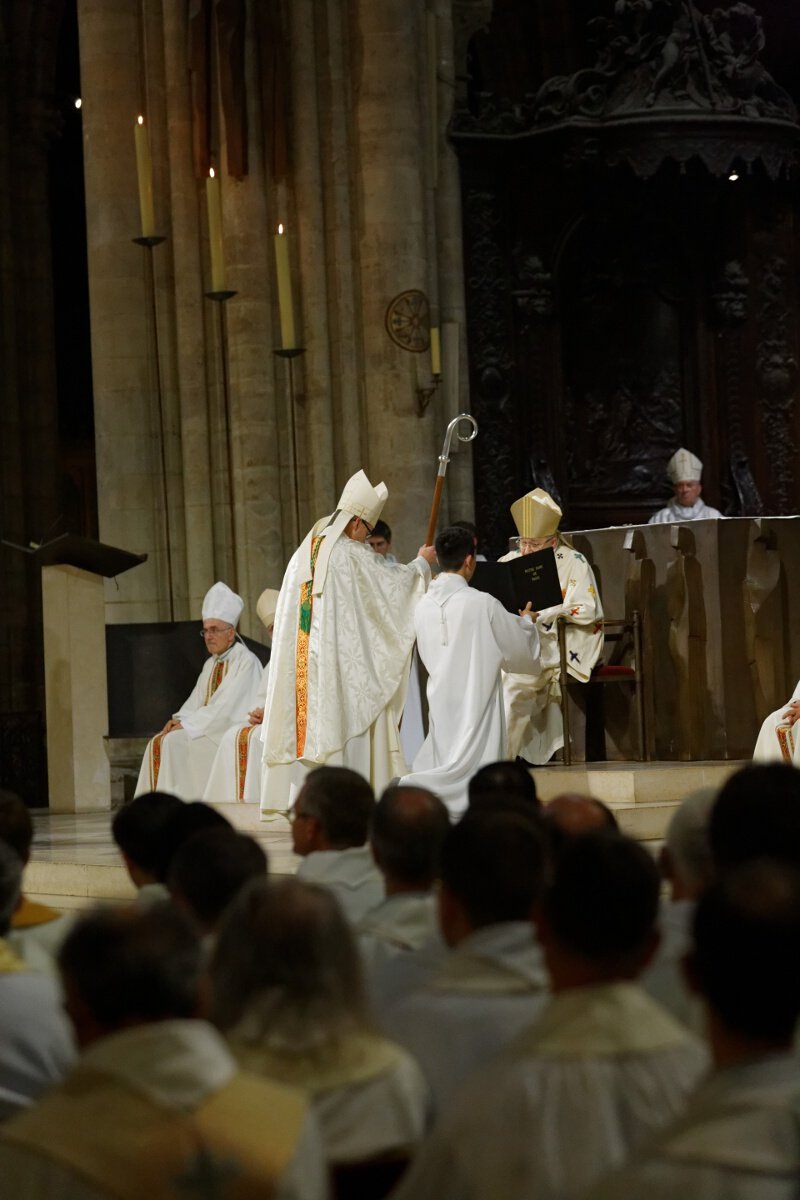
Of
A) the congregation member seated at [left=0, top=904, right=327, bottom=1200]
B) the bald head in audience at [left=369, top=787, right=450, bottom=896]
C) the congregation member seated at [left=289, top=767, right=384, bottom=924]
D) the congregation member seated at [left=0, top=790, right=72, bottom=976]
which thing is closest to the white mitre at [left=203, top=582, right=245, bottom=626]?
the congregation member seated at [left=289, top=767, right=384, bottom=924]

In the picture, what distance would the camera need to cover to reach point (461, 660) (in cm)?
896

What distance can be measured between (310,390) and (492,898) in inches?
382

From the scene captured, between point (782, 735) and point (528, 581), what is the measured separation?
→ 1562mm

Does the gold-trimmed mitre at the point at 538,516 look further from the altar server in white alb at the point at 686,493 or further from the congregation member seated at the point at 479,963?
the congregation member seated at the point at 479,963

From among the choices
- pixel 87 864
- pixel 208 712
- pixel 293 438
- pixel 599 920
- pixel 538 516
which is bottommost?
pixel 87 864

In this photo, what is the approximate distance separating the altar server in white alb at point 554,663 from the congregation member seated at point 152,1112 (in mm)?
7459

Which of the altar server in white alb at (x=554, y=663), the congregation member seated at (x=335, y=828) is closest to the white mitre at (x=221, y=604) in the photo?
the altar server in white alb at (x=554, y=663)

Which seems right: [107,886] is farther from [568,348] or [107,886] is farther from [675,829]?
[568,348]

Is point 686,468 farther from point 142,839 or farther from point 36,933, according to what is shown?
point 36,933

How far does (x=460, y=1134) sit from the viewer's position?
2357mm

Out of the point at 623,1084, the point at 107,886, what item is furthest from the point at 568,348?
the point at 623,1084

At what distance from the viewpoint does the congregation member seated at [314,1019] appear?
2549mm

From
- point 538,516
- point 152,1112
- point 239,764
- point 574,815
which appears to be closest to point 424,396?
point 538,516

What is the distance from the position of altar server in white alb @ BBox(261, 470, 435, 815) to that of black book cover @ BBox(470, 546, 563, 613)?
567 mm
